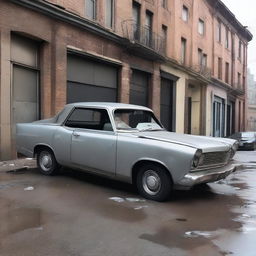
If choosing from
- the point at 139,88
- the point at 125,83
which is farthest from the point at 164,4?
the point at 125,83

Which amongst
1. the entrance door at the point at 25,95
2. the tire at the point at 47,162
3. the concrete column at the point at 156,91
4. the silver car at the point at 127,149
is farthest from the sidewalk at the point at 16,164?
the concrete column at the point at 156,91

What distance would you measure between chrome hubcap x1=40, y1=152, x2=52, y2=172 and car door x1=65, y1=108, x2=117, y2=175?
898 millimetres

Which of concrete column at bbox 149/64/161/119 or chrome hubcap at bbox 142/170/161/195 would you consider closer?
chrome hubcap at bbox 142/170/161/195

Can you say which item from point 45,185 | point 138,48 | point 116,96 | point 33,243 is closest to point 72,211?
point 33,243

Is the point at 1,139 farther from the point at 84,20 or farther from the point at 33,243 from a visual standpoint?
the point at 33,243

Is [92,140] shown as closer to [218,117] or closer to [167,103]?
[167,103]

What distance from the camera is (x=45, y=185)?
7840mm

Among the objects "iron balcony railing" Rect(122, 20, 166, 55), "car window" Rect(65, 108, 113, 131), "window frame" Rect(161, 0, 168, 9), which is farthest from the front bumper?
"window frame" Rect(161, 0, 168, 9)

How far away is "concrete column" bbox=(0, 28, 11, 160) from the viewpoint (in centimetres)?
1159

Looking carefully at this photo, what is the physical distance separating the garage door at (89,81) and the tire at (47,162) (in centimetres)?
618

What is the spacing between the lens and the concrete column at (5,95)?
11.6 meters

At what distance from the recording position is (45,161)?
888 cm

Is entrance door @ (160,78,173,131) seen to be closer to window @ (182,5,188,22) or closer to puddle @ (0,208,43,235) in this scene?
window @ (182,5,188,22)

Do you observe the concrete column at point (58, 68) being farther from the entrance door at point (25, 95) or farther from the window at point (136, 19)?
the window at point (136, 19)
